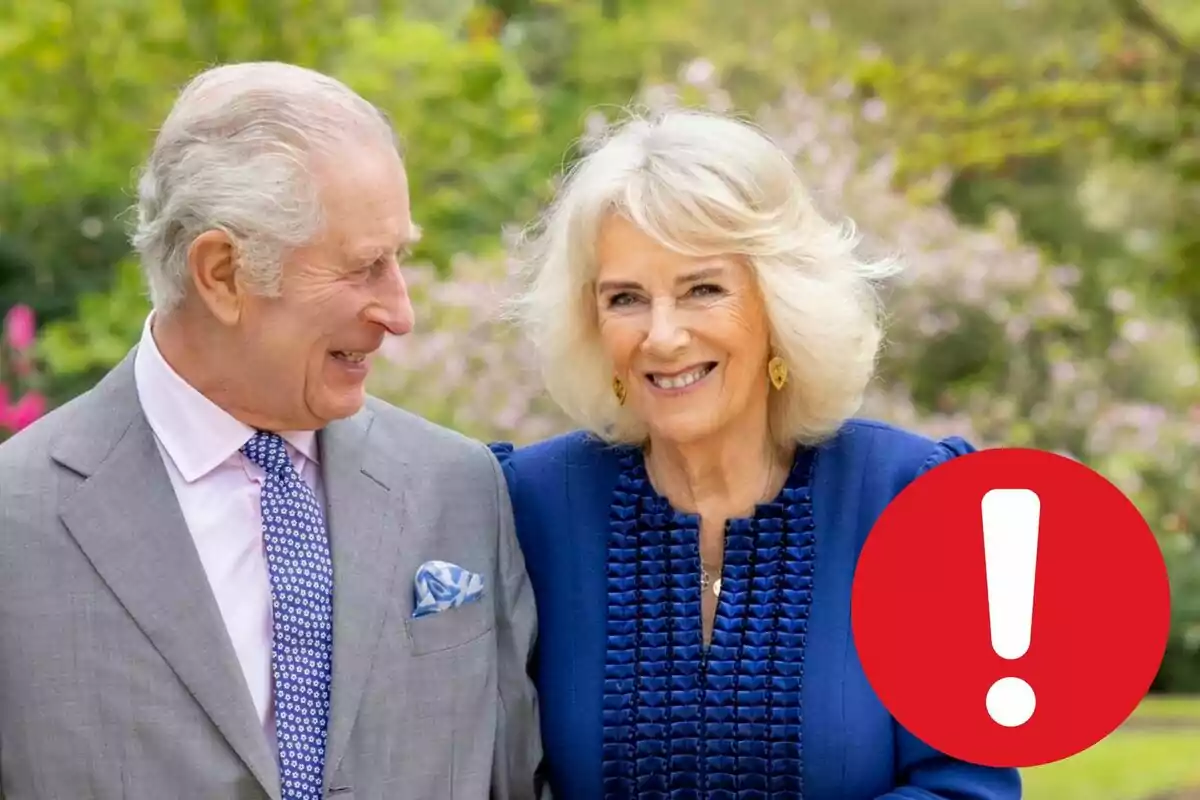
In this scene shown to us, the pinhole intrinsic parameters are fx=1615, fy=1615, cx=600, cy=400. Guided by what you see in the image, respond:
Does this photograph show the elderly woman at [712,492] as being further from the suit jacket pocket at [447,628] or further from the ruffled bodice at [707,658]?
the suit jacket pocket at [447,628]

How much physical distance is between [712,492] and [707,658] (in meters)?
0.28

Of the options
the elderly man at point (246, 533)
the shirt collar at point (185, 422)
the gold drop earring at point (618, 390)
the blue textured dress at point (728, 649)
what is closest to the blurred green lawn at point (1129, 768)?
the blue textured dress at point (728, 649)

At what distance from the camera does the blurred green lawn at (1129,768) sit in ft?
21.1

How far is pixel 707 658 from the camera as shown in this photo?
251 cm

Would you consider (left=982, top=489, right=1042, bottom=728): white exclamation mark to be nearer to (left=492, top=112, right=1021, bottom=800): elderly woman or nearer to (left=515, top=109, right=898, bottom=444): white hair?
(left=492, top=112, right=1021, bottom=800): elderly woman

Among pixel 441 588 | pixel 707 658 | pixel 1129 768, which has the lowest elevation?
pixel 1129 768

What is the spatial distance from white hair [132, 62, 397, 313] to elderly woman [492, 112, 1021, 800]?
47 centimetres

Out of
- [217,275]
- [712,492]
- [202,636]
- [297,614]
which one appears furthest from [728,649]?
[217,275]

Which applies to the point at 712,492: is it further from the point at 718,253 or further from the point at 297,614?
the point at 297,614

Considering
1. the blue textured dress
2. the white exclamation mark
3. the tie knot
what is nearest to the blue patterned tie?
the tie knot

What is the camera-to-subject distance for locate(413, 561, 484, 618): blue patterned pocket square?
2408mm

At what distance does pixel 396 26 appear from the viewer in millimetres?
7418

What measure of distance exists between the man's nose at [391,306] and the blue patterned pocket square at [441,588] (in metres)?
0.36

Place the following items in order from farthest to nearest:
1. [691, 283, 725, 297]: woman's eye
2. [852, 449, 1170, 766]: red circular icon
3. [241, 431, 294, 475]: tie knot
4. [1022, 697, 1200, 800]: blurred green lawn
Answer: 1. [1022, 697, 1200, 800]: blurred green lawn
2. [691, 283, 725, 297]: woman's eye
3. [241, 431, 294, 475]: tie knot
4. [852, 449, 1170, 766]: red circular icon
